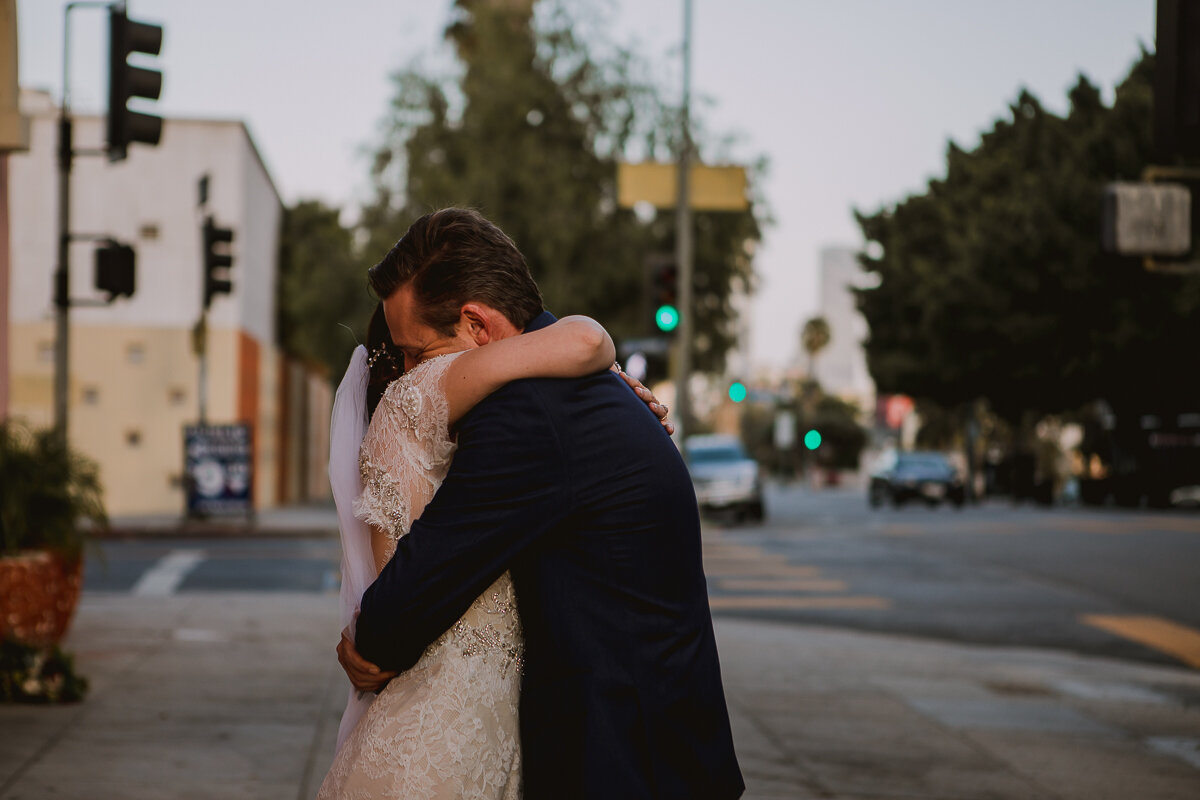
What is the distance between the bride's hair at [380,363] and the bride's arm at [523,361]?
0.35m

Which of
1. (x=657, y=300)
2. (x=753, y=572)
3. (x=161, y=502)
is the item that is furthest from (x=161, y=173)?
(x=753, y=572)

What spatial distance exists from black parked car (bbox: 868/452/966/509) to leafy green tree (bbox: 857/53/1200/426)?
4.74 meters

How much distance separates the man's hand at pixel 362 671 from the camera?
7.63ft

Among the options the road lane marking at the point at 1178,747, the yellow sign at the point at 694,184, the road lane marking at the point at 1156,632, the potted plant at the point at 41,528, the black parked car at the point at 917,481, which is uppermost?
the yellow sign at the point at 694,184

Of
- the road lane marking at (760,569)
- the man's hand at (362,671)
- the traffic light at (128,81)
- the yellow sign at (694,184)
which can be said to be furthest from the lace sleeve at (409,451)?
the yellow sign at (694,184)

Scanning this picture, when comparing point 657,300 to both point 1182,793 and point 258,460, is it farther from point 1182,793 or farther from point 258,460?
point 258,460

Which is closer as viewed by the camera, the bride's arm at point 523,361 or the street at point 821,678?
the bride's arm at point 523,361

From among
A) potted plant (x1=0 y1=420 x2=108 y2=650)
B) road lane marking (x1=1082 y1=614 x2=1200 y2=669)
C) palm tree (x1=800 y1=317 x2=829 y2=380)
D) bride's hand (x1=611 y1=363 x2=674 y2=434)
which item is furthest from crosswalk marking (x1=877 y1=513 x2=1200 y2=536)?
palm tree (x1=800 y1=317 x2=829 y2=380)

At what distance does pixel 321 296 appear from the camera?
35031mm

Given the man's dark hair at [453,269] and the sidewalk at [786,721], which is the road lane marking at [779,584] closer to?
the sidewalk at [786,721]

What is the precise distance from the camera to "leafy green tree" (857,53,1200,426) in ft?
125

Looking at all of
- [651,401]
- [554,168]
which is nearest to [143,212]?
[554,168]

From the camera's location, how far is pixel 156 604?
42.1ft

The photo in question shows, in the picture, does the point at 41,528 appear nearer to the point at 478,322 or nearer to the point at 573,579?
the point at 478,322
